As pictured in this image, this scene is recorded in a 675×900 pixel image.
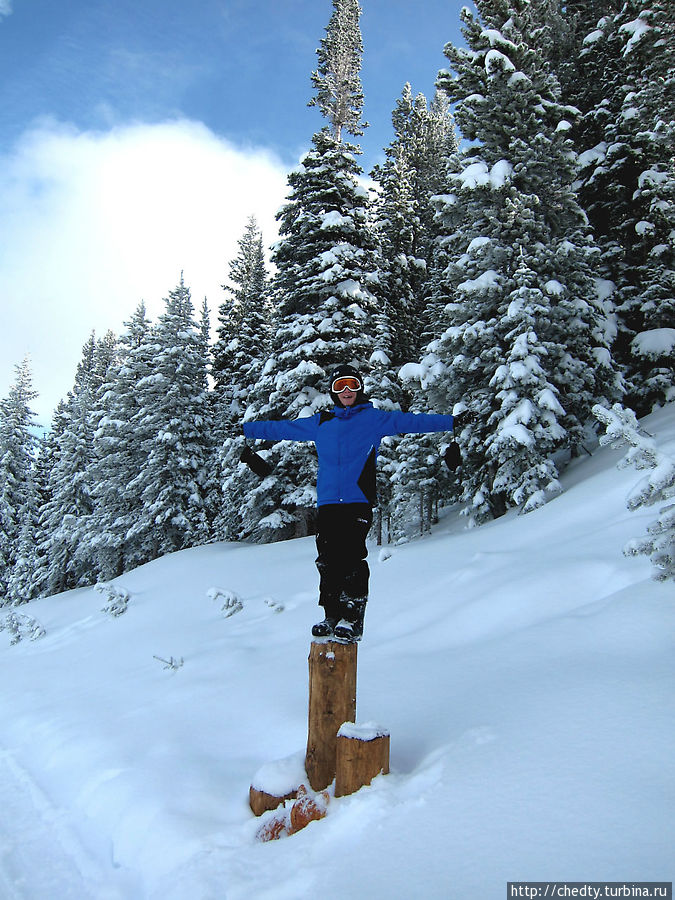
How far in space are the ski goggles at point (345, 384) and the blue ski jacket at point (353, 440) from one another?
0.44ft

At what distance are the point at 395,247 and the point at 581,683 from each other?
2374 cm

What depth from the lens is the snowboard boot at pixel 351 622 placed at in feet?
12.5

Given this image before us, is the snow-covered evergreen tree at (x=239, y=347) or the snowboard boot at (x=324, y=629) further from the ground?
the snow-covered evergreen tree at (x=239, y=347)

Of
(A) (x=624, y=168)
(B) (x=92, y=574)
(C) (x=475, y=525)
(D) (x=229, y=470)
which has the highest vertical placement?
(A) (x=624, y=168)

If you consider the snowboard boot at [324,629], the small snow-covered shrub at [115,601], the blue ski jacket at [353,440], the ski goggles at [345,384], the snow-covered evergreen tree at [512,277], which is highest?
the snow-covered evergreen tree at [512,277]

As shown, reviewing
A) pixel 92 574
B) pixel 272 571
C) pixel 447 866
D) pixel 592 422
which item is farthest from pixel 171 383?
pixel 447 866

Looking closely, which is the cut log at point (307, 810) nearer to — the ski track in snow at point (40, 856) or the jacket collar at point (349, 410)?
the ski track in snow at point (40, 856)

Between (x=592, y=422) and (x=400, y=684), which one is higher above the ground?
(x=592, y=422)

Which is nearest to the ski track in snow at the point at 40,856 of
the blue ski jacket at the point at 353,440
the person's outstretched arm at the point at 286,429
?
the blue ski jacket at the point at 353,440

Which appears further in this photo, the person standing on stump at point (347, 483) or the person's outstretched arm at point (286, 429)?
the person's outstretched arm at point (286, 429)

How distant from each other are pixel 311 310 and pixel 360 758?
667 inches

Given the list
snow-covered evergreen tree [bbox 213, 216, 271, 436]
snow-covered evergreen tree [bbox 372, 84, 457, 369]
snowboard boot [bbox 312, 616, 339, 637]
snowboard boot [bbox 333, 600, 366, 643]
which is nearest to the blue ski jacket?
snowboard boot [bbox 333, 600, 366, 643]

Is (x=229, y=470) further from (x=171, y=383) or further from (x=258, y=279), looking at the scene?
(x=258, y=279)

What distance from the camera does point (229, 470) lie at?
71.3ft
